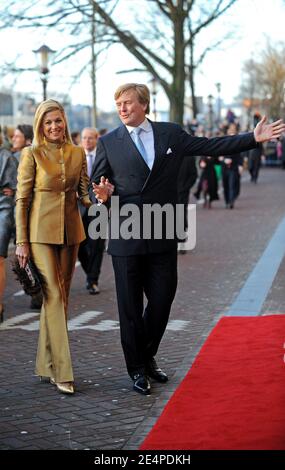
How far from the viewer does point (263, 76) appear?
277ft

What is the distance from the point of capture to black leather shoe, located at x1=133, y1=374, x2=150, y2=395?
6148 mm

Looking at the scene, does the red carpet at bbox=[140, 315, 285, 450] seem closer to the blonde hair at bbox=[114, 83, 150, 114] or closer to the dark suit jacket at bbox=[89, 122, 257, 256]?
the dark suit jacket at bbox=[89, 122, 257, 256]

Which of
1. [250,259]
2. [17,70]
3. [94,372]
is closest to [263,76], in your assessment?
[17,70]

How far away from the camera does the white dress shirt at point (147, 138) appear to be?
20.4 feet

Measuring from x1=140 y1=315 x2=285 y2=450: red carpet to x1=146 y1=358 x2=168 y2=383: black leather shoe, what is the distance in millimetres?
159

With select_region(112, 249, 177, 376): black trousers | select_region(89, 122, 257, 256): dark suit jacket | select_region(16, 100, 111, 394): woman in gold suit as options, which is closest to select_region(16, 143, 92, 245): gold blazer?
select_region(16, 100, 111, 394): woman in gold suit

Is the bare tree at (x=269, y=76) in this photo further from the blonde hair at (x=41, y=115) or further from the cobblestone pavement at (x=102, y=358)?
the blonde hair at (x=41, y=115)

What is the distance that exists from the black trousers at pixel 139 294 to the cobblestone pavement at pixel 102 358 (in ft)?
0.96

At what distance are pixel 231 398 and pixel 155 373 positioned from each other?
752 mm

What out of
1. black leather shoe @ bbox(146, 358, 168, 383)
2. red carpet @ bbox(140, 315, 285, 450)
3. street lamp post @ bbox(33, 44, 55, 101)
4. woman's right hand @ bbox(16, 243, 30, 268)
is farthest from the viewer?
street lamp post @ bbox(33, 44, 55, 101)

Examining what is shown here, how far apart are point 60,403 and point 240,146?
6.69 ft

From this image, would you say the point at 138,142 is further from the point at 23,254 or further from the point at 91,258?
the point at 91,258

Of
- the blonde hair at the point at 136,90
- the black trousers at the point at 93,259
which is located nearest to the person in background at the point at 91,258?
the black trousers at the point at 93,259
